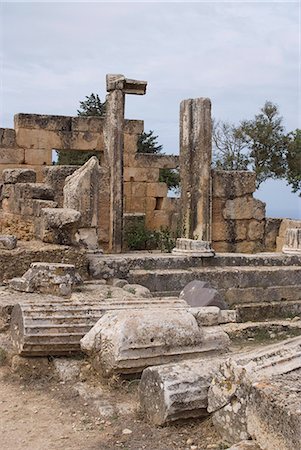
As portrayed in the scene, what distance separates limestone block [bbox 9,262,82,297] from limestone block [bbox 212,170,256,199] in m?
6.66

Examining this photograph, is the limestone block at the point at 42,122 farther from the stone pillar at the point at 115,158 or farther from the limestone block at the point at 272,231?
the limestone block at the point at 272,231

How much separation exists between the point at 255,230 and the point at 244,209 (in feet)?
2.60

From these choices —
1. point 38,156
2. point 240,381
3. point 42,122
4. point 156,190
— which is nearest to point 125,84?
point 42,122

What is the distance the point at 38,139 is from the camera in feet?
52.2

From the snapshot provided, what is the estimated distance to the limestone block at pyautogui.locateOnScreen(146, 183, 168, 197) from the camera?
17.2m

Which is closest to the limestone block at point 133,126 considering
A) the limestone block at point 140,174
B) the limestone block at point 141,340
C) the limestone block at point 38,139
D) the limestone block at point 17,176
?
the limestone block at point 140,174

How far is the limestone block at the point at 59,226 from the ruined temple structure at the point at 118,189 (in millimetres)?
14

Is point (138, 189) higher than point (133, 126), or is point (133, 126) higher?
point (133, 126)

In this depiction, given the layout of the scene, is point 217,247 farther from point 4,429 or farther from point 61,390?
point 4,429

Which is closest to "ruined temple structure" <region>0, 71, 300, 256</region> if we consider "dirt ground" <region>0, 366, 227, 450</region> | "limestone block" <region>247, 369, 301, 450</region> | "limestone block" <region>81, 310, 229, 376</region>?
"limestone block" <region>81, 310, 229, 376</region>

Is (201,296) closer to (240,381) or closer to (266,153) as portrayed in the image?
(240,381)

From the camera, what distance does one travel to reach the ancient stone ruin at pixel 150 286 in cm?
421

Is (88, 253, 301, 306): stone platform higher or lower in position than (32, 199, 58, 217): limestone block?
lower

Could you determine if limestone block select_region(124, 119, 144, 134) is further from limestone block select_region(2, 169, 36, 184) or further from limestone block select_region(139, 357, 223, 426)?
limestone block select_region(139, 357, 223, 426)
